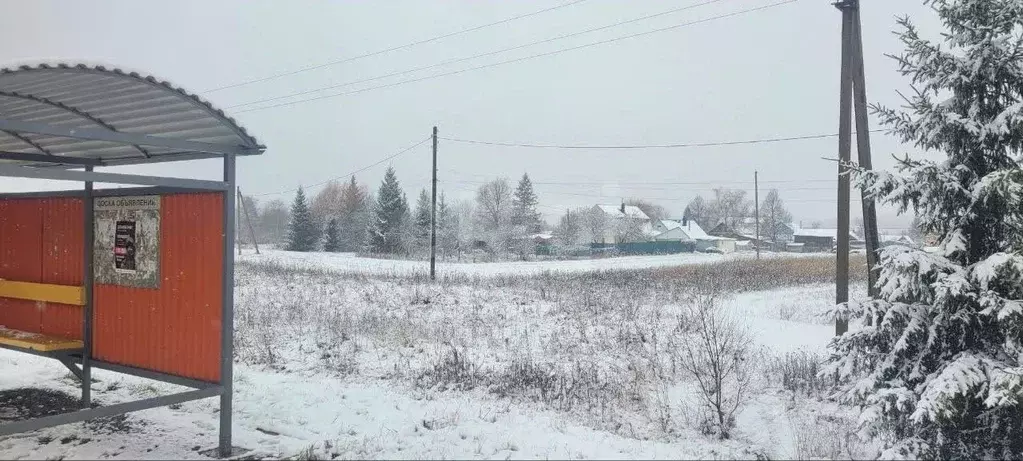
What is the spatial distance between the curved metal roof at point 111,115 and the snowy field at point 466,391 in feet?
8.97

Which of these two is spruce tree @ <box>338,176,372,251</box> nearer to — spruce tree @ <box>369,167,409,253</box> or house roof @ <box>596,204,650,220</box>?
spruce tree @ <box>369,167,409,253</box>

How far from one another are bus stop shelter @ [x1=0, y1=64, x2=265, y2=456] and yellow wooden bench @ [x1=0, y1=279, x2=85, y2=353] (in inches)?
0.7

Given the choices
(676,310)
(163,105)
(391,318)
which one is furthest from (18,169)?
(676,310)

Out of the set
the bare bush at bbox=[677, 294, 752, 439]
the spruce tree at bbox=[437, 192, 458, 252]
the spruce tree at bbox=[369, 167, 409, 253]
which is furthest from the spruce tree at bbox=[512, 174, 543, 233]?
the bare bush at bbox=[677, 294, 752, 439]

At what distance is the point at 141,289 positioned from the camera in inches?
268

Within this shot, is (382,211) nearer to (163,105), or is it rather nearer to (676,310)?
(676,310)

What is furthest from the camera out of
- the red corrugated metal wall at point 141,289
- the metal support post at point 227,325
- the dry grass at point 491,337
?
the dry grass at point 491,337

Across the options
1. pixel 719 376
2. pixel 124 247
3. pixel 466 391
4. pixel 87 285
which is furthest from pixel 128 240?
pixel 719 376

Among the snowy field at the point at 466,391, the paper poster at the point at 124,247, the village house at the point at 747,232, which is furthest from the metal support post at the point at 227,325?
the village house at the point at 747,232

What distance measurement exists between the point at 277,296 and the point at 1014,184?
15826 millimetres

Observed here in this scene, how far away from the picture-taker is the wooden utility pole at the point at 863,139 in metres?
8.70

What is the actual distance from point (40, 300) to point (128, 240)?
207cm

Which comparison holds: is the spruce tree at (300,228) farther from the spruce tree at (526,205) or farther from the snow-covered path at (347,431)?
the snow-covered path at (347,431)

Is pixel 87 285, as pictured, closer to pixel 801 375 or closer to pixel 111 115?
pixel 111 115
